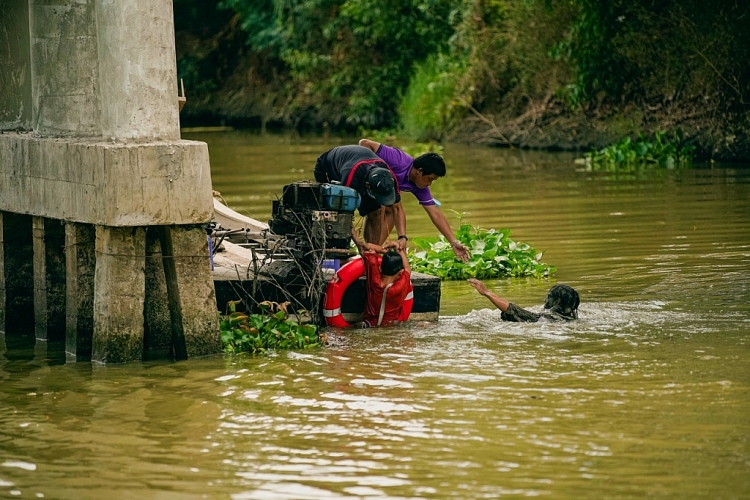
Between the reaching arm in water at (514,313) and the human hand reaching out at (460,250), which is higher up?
the human hand reaching out at (460,250)

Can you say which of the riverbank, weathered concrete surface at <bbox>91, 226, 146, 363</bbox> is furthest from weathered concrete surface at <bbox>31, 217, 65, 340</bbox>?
the riverbank

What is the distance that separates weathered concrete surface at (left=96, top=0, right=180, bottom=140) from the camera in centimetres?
945

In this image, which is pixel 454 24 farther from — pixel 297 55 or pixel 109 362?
pixel 109 362

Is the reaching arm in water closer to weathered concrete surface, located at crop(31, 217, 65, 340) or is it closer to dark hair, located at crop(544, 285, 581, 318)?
dark hair, located at crop(544, 285, 581, 318)

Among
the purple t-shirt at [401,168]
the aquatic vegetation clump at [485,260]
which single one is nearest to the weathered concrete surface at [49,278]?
the purple t-shirt at [401,168]

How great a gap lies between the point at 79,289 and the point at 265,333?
1.50 metres

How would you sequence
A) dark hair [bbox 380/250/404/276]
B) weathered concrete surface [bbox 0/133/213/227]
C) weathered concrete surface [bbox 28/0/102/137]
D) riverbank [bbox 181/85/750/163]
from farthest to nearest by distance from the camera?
riverbank [bbox 181/85/750/163], dark hair [bbox 380/250/404/276], weathered concrete surface [bbox 28/0/102/137], weathered concrete surface [bbox 0/133/213/227]

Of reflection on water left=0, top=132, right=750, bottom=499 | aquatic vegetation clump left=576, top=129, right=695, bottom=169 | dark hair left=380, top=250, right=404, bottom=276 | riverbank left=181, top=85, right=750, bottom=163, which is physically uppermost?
riverbank left=181, top=85, right=750, bottom=163

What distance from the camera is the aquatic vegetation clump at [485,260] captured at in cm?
1366

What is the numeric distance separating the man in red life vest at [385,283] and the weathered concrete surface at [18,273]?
302 centimetres

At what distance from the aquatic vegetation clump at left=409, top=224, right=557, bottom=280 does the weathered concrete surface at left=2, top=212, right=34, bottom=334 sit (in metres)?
4.25

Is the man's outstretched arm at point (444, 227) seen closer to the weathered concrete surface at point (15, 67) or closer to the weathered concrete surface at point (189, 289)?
the weathered concrete surface at point (189, 289)

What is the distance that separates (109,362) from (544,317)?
363cm

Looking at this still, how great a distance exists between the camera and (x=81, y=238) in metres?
10.0
